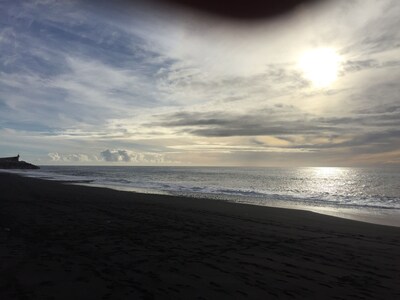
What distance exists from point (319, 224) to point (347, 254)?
19.7 feet

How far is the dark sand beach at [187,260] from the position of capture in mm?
5879

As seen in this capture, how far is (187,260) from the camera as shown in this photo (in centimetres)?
782

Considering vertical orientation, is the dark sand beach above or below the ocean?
below

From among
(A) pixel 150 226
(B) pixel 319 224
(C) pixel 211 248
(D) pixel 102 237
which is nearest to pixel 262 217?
(B) pixel 319 224

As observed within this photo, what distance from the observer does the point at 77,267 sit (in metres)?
6.84

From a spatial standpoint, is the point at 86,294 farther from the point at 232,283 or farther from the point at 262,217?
the point at 262,217

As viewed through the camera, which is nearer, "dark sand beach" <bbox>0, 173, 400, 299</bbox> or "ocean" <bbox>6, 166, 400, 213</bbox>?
"dark sand beach" <bbox>0, 173, 400, 299</bbox>

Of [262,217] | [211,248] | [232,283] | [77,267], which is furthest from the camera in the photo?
[262,217]

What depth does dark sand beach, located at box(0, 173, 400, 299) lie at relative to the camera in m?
5.88

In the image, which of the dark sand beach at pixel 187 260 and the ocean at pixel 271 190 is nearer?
the dark sand beach at pixel 187 260

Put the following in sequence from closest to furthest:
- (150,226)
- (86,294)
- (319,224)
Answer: (86,294) → (150,226) → (319,224)

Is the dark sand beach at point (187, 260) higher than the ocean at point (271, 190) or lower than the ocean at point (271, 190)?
lower

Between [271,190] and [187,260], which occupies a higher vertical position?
[271,190]

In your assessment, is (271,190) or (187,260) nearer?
(187,260)
